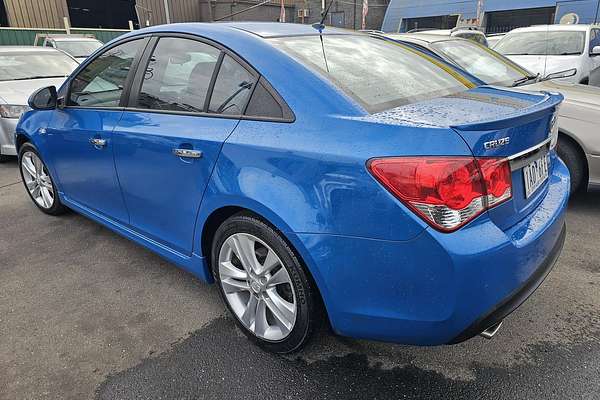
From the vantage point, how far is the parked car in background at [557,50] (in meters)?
6.99

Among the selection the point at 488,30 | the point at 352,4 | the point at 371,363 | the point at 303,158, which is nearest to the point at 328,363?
the point at 371,363

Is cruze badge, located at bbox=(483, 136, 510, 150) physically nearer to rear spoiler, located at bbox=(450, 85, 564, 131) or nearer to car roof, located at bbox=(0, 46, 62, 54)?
rear spoiler, located at bbox=(450, 85, 564, 131)

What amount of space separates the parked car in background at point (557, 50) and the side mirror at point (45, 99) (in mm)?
6457

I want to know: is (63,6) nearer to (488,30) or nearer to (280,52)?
(488,30)

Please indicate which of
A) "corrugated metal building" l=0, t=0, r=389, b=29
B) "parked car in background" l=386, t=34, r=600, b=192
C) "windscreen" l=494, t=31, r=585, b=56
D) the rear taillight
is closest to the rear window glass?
the rear taillight

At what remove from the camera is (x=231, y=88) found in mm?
2215

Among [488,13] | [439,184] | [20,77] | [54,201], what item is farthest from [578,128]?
[488,13]

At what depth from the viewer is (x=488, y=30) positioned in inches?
950

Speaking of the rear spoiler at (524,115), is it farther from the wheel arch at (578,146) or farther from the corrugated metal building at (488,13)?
the corrugated metal building at (488,13)

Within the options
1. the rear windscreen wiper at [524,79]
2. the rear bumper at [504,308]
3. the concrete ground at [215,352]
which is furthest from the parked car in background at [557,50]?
the rear bumper at [504,308]

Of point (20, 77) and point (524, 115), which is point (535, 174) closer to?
point (524, 115)

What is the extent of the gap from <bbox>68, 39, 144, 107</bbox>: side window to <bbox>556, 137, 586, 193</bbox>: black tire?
3.31 m

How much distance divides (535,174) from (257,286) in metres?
1.37

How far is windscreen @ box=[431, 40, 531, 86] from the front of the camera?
4.57 m
